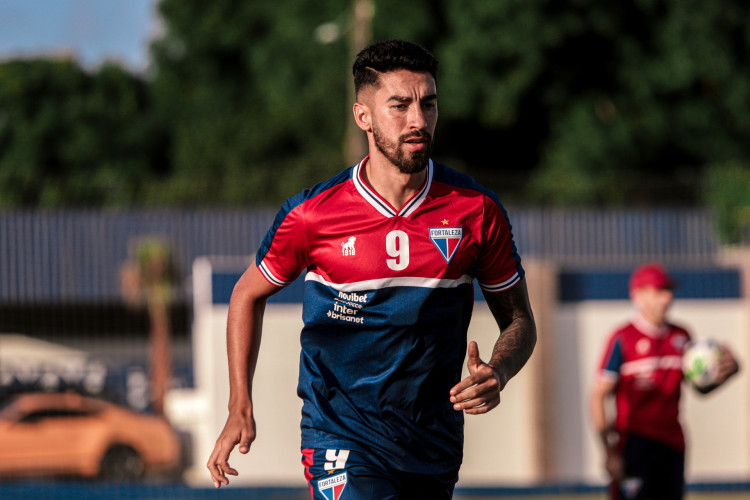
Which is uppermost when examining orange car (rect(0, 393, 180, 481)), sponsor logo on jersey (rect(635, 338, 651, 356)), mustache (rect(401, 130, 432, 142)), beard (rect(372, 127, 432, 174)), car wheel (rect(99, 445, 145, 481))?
mustache (rect(401, 130, 432, 142))

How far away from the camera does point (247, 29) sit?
131 feet

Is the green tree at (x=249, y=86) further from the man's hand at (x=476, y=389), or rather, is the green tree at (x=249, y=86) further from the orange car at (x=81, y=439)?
the man's hand at (x=476, y=389)

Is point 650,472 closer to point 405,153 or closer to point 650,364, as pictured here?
point 650,364

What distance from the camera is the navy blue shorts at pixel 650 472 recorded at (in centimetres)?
822

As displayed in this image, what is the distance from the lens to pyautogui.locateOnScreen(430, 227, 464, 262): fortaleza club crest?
420 cm

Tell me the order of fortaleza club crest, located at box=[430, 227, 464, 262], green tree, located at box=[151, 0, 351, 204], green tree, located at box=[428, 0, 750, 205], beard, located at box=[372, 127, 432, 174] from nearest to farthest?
beard, located at box=[372, 127, 432, 174] → fortaleza club crest, located at box=[430, 227, 464, 262] → green tree, located at box=[428, 0, 750, 205] → green tree, located at box=[151, 0, 351, 204]

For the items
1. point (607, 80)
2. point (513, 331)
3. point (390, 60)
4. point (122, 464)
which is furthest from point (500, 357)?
point (607, 80)

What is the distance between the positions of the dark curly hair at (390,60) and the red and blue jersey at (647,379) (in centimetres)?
468

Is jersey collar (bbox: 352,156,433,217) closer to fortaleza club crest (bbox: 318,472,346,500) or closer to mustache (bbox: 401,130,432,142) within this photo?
mustache (bbox: 401,130,432,142)

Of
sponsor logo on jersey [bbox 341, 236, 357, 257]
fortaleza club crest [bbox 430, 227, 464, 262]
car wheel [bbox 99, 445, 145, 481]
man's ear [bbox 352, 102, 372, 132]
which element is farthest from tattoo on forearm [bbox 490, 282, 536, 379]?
car wheel [bbox 99, 445, 145, 481]

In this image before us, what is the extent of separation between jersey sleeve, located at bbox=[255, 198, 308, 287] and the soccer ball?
4.93 m

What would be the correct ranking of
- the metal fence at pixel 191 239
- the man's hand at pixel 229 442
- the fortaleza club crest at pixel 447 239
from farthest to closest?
the metal fence at pixel 191 239 < the fortaleza club crest at pixel 447 239 < the man's hand at pixel 229 442

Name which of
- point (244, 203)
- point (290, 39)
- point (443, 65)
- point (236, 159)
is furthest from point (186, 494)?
point (236, 159)

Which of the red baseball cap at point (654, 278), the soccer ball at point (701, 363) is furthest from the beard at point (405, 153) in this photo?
the soccer ball at point (701, 363)
